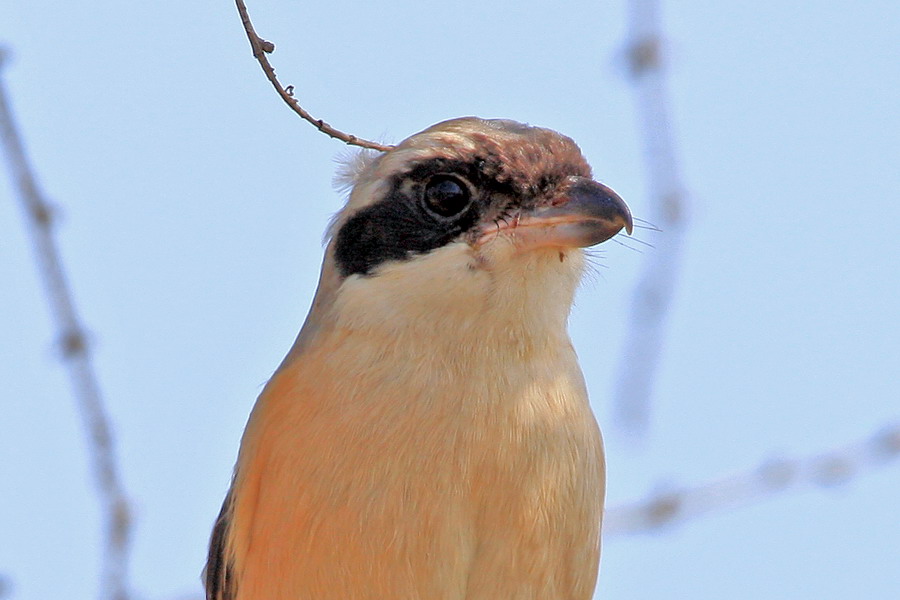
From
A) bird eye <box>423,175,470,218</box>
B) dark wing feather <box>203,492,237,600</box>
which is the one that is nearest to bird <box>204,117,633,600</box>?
bird eye <box>423,175,470,218</box>

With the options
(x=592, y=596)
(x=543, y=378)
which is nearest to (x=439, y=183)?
(x=543, y=378)

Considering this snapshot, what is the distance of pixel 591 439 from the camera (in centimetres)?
486

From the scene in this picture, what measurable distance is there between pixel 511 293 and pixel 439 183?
0.46 meters

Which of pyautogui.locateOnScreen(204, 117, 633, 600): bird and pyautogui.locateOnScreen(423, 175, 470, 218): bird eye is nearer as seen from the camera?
pyautogui.locateOnScreen(204, 117, 633, 600): bird

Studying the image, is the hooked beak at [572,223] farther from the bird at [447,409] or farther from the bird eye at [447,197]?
the bird eye at [447,197]

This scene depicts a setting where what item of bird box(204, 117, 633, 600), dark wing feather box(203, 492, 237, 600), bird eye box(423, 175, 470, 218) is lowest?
→ dark wing feather box(203, 492, 237, 600)

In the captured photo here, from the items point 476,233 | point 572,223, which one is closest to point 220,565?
point 476,233

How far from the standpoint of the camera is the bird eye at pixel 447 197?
15.5 feet

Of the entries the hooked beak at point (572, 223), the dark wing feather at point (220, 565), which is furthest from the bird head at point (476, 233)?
the dark wing feather at point (220, 565)

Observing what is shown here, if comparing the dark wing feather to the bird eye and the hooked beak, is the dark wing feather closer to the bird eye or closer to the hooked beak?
the bird eye

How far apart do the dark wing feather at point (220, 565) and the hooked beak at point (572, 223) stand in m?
1.49

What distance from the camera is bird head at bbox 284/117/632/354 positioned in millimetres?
4637

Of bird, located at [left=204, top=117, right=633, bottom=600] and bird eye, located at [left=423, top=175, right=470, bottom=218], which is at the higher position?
bird eye, located at [left=423, top=175, right=470, bottom=218]

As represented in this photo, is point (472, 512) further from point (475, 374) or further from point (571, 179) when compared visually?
point (571, 179)
